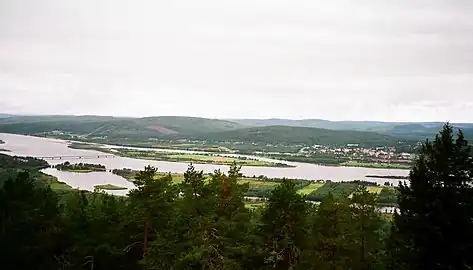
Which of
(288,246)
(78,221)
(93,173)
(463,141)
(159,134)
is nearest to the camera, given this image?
(463,141)

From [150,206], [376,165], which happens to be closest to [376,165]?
[376,165]

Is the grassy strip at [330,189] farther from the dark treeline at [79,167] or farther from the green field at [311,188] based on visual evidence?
the dark treeline at [79,167]

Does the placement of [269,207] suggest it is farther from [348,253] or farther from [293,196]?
[348,253]

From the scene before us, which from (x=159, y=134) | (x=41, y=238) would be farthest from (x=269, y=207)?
(x=159, y=134)

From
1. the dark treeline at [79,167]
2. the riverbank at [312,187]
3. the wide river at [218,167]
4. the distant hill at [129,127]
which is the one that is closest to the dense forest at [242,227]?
the riverbank at [312,187]

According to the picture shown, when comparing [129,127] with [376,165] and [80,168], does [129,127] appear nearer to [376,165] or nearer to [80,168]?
[80,168]

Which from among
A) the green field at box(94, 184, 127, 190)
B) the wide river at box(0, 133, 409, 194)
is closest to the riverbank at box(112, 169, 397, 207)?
the green field at box(94, 184, 127, 190)

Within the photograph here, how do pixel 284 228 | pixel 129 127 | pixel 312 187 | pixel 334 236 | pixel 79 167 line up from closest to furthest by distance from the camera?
pixel 284 228, pixel 334 236, pixel 312 187, pixel 79 167, pixel 129 127

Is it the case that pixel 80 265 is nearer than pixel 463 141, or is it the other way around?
pixel 463 141
